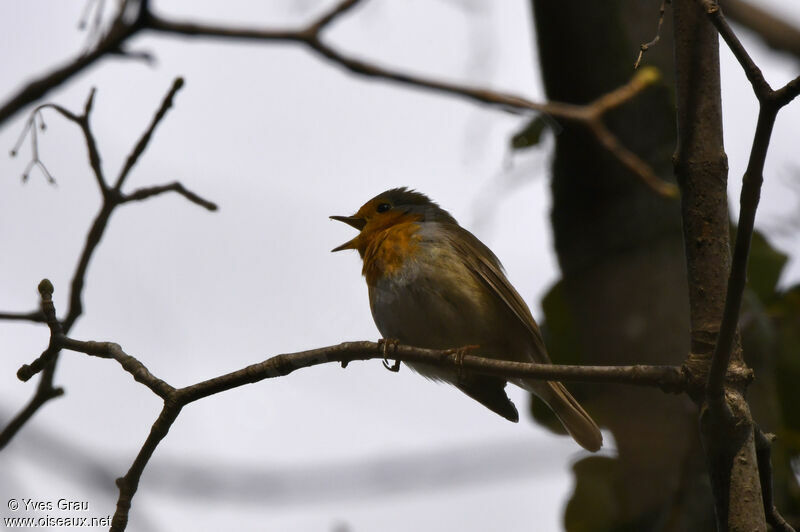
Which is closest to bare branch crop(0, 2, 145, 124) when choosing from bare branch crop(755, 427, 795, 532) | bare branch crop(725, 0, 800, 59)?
bare branch crop(755, 427, 795, 532)

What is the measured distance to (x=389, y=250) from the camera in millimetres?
4332

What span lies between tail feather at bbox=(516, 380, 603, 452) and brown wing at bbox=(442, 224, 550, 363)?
0.54 feet

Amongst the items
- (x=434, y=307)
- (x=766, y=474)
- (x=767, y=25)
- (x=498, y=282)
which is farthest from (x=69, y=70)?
(x=767, y=25)

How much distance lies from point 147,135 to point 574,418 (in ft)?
7.34

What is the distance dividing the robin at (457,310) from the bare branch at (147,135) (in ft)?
4.69

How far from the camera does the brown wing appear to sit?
414 cm

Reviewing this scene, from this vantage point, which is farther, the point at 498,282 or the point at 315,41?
the point at 498,282

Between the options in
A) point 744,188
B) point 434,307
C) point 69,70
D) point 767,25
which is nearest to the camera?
point 744,188

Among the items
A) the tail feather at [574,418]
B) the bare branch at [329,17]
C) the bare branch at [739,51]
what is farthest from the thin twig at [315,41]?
the tail feather at [574,418]

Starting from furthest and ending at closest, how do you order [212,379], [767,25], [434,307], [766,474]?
[767,25]
[434,307]
[212,379]
[766,474]

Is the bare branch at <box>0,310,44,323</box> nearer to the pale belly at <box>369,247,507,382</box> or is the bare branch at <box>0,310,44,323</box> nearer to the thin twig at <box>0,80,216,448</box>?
the thin twig at <box>0,80,216,448</box>

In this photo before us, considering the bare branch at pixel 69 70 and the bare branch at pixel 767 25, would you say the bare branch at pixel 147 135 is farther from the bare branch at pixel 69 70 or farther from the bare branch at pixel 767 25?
the bare branch at pixel 767 25

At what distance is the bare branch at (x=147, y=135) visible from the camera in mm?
2998

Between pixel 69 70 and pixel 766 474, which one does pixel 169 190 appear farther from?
pixel 766 474
